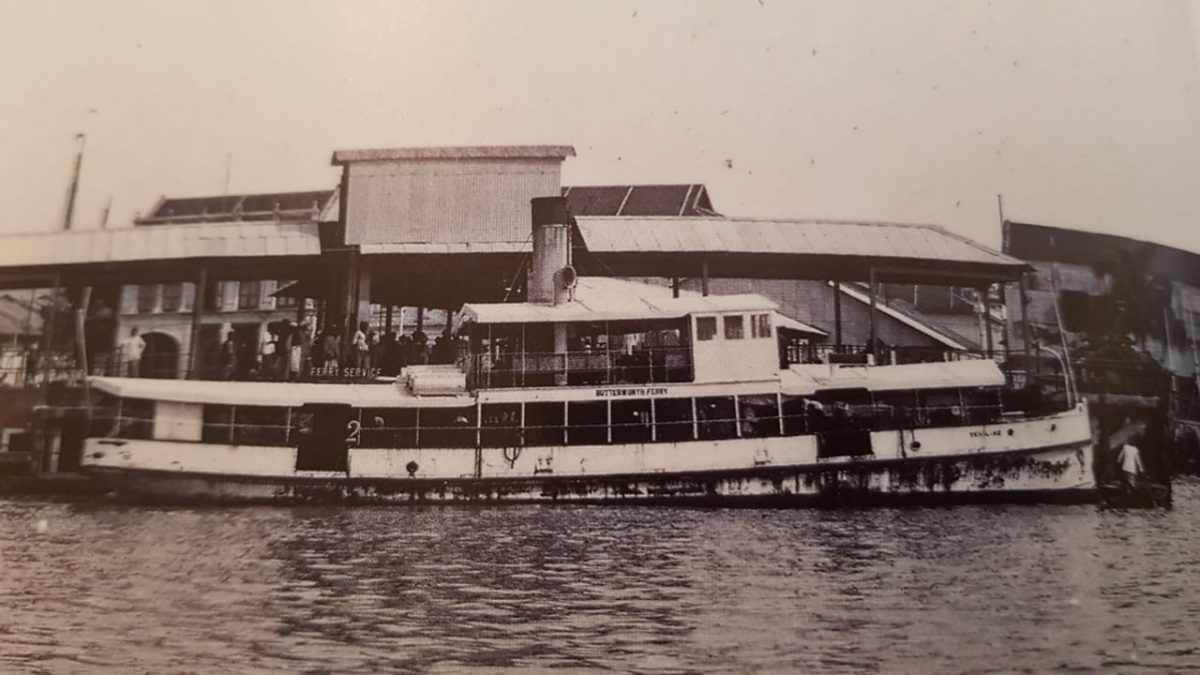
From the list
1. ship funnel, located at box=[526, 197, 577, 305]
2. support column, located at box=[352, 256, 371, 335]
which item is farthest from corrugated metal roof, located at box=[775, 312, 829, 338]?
support column, located at box=[352, 256, 371, 335]

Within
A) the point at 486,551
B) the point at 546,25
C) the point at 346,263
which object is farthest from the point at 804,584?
the point at 546,25

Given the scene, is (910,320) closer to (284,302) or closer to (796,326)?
(796,326)

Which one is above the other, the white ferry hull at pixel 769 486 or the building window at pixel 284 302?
the building window at pixel 284 302

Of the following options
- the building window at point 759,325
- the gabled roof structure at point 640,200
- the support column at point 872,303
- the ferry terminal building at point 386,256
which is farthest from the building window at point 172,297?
the support column at point 872,303

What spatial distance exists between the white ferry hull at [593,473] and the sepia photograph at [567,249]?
0.01 metres

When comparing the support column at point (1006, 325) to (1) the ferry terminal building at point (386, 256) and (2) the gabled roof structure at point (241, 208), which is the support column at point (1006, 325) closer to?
(1) the ferry terminal building at point (386, 256)

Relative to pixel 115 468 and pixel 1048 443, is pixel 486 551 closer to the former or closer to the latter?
pixel 115 468

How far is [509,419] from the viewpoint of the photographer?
1979mm

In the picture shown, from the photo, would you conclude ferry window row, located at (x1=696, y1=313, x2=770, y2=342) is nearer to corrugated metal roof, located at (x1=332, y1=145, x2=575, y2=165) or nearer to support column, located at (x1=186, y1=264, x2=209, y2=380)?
corrugated metal roof, located at (x1=332, y1=145, x2=575, y2=165)

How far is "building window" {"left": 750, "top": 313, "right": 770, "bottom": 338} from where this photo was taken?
1.98m

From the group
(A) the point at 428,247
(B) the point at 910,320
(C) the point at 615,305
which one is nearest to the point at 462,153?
(A) the point at 428,247

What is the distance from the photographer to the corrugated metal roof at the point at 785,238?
1823 millimetres

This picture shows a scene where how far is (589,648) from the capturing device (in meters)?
1.44

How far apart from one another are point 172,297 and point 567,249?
0.88 metres
